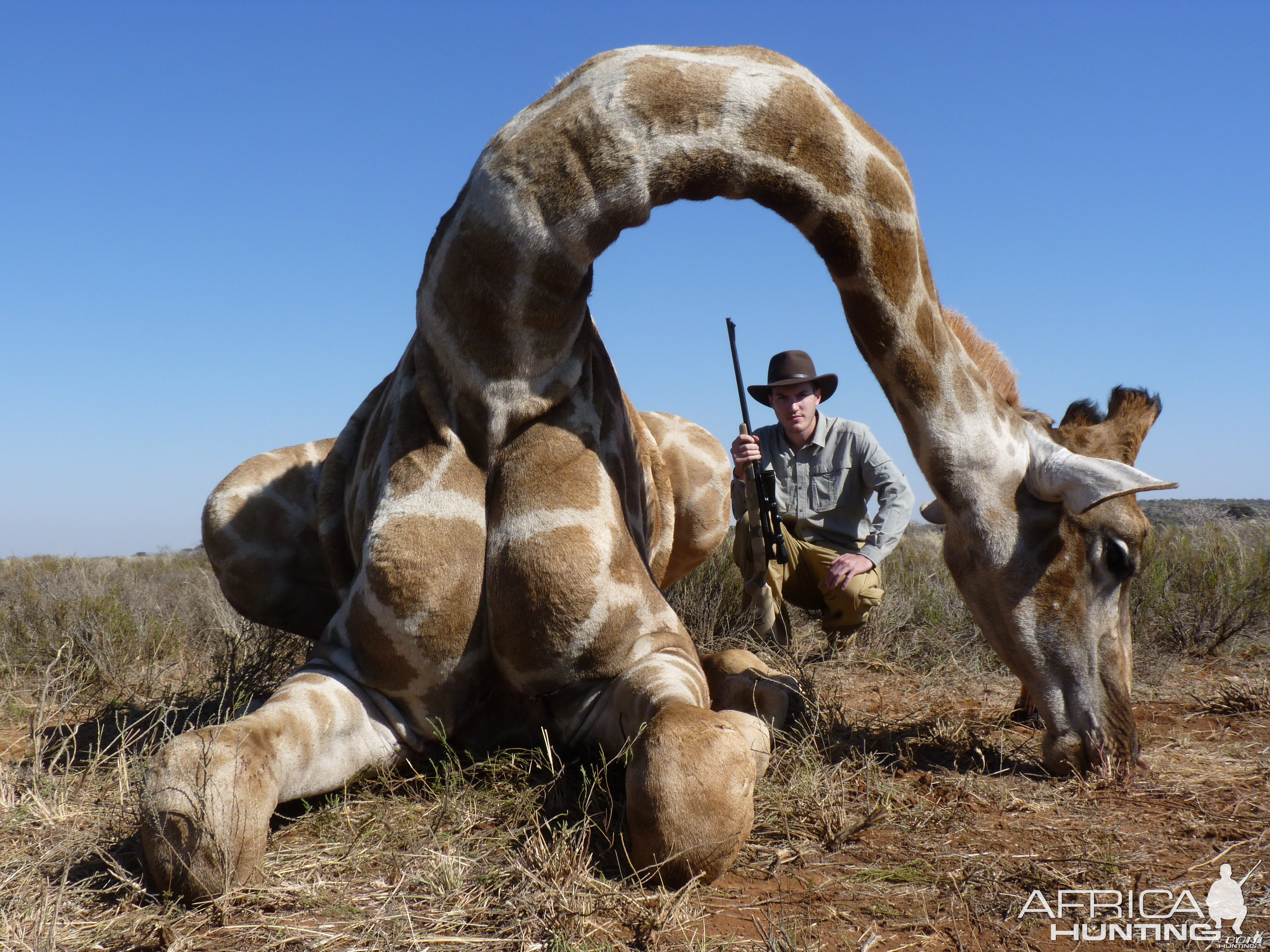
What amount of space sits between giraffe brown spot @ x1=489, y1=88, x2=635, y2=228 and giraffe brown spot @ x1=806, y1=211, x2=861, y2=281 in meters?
0.61

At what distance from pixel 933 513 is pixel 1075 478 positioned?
0.65 metres

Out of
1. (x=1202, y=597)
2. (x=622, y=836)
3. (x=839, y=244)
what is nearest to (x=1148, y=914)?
(x=622, y=836)

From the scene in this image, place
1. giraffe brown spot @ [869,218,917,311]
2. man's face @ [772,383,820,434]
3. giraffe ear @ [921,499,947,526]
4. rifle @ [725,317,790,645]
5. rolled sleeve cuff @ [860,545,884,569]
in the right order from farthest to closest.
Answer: man's face @ [772,383,820,434], rolled sleeve cuff @ [860,545,884,569], rifle @ [725,317,790,645], giraffe ear @ [921,499,947,526], giraffe brown spot @ [869,218,917,311]

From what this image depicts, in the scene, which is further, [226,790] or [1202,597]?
[1202,597]

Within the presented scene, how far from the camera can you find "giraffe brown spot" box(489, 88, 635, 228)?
8.38 feet

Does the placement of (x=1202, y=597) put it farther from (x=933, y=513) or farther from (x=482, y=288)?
(x=482, y=288)

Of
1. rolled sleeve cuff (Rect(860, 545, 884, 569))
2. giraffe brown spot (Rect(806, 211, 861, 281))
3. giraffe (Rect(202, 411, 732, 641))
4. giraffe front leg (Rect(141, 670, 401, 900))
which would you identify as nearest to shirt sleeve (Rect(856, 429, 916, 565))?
rolled sleeve cuff (Rect(860, 545, 884, 569))

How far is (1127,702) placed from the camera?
10.1 feet

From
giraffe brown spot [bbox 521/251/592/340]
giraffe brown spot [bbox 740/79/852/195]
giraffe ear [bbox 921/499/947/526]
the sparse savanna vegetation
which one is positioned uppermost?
giraffe brown spot [bbox 740/79/852/195]

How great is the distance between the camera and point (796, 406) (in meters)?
5.80

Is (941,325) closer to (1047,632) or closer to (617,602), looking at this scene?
(1047,632)

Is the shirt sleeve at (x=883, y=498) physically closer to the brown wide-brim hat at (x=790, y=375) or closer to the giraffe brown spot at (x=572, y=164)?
the brown wide-brim hat at (x=790, y=375)

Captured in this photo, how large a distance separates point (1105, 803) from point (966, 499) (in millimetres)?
1003

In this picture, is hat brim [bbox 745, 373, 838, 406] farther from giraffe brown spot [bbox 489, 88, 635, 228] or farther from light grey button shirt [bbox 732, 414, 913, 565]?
giraffe brown spot [bbox 489, 88, 635, 228]
